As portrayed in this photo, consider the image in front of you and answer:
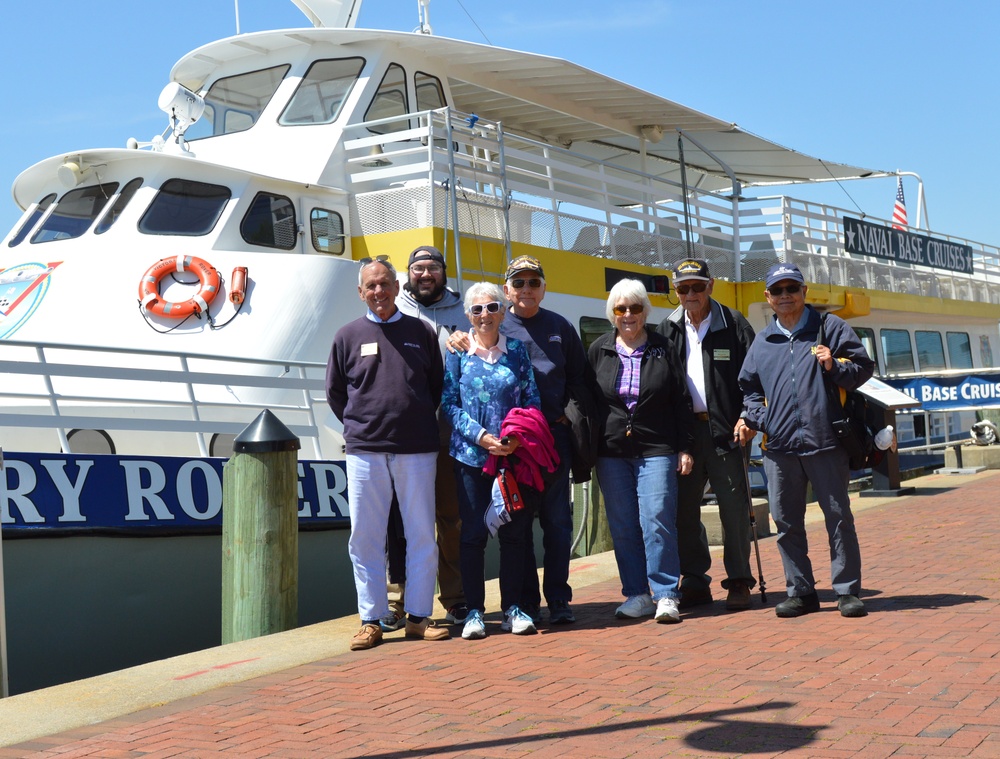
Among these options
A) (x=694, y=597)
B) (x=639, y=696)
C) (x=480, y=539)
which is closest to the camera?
(x=639, y=696)

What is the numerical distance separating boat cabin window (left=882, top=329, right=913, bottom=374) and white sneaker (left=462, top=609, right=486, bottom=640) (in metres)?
13.4

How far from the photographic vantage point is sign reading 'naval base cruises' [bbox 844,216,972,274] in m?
16.9

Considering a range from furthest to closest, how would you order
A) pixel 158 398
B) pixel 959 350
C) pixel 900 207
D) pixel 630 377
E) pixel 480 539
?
1. pixel 900 207
2. pixel 959 350
3. pixel 158 398
4. pixel 630 377
5. pixel 480 539

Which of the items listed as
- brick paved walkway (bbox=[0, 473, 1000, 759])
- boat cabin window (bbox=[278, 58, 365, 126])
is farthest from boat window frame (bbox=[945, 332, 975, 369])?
brick paved walkway (bbox=[0, 473, 1000, 759])

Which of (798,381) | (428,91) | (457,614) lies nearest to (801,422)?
(798,381)

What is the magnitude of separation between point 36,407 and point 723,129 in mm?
9931

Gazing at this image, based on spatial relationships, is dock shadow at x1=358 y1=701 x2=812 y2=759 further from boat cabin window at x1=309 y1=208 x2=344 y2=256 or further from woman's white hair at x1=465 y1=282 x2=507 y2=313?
boat cabin window at x1=309 y1=208 x2=344 y2=256

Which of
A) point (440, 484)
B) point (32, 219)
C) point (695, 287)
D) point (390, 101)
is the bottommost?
point (440, 484)

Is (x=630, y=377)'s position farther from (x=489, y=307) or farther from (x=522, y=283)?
(x=489, y=307)

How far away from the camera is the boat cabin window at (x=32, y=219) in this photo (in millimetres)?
10781

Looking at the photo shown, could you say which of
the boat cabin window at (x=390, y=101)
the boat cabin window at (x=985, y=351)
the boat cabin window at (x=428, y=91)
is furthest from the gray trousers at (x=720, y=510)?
the boat cabin window at (x=985, y=351)

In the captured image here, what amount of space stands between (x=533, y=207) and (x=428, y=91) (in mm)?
1898

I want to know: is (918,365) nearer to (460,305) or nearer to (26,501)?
(460,305)

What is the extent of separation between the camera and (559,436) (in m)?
6.24
